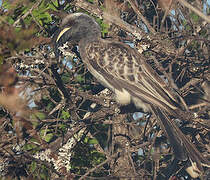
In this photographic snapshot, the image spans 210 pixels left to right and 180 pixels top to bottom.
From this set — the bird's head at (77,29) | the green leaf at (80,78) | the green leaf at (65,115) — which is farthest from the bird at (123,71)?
the green leaf at (65,115)

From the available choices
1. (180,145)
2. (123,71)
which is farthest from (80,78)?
(180,145)

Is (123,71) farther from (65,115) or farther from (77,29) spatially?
(65,115)

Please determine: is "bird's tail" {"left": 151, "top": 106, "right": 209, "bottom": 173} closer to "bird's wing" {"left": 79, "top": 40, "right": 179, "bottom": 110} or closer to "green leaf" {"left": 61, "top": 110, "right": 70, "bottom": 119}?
"bird's wing" {"left": 79, "top": 40, "right": 179, "bottom": 110}

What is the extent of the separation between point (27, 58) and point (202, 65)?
220 cm

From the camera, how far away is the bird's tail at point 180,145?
4.12m

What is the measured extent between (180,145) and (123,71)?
1297 mm

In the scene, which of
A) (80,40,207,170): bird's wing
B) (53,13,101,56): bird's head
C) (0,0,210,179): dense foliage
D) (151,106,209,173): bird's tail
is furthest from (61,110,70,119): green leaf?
(151,106,209,173): bird's tail

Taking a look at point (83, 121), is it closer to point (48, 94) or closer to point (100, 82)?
point (48, 94)

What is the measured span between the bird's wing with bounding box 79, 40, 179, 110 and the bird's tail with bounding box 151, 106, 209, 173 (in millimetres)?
218

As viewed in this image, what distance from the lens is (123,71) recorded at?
5055 millimetres

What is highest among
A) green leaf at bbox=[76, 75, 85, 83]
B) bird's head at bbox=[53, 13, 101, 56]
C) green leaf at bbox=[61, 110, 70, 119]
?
bird's head at bbox=[53, 13, 101, 56]

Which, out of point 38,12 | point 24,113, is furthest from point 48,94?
point 24,113

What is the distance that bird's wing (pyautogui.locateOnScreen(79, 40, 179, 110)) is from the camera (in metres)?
4.77

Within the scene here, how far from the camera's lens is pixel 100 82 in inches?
191
